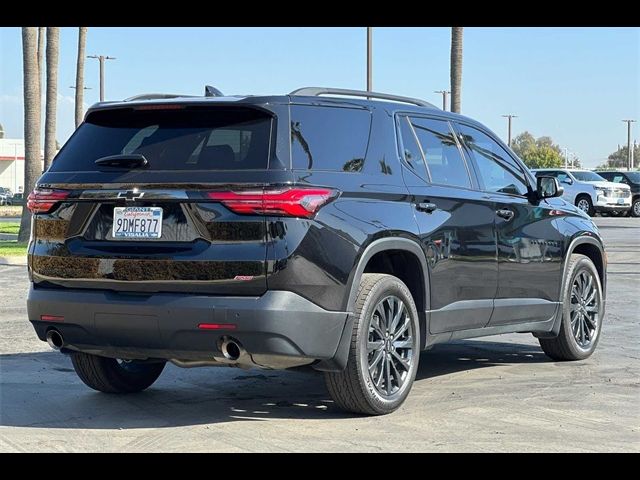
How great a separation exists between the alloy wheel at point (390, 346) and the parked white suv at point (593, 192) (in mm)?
32823

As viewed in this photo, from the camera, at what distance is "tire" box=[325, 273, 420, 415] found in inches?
259

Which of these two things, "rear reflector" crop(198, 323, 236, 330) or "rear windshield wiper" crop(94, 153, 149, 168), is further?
"rear windshield wiper" crop(94, 153, 149, 168)

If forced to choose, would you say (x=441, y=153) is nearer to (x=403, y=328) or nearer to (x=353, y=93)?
(x=353, y=93)

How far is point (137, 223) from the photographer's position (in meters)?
6.38

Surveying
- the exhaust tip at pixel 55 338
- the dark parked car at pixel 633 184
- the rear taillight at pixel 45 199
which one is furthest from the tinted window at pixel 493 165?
the dark parked car at pixel 633 184

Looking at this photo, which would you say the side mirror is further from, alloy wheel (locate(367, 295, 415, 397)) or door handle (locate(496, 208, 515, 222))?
alloy wheel (locate(367, 295, 415, 397))

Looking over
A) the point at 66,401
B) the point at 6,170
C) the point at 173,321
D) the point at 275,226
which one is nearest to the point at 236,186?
the point at 275,226

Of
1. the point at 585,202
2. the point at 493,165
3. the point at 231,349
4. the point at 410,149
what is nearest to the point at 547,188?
the point at 493,165

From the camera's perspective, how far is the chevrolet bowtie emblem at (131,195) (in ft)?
20.8

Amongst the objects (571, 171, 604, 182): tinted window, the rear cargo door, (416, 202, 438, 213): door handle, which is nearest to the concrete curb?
the rear cargo door

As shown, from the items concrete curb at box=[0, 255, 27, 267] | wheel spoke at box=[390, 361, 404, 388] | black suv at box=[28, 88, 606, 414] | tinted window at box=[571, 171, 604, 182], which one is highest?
tinted window at box=[571, 171, 604, 182]

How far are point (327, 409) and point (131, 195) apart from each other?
191 centimetres

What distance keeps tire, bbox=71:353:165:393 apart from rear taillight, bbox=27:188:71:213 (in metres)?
1.13

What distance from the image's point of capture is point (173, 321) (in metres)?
6.19
